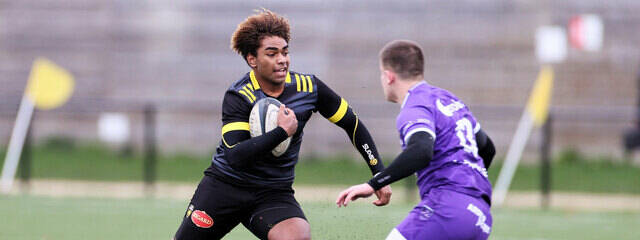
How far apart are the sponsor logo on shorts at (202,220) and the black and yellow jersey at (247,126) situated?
0.82 feet

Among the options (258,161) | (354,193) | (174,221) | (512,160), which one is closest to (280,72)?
(258,161)

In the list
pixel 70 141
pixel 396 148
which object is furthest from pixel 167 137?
pixel 396 148

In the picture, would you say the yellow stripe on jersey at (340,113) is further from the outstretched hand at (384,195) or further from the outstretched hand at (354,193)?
the outstretched hand at (354,193)

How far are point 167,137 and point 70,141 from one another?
1697 millimetres

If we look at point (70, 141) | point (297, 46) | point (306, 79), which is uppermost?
point (306, 79)

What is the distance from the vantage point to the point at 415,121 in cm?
546

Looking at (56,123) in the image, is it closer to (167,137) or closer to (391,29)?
(167,137)

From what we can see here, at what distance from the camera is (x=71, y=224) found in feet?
36.0

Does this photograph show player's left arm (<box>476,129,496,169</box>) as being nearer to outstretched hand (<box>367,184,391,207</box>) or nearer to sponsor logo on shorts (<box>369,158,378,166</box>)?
outstretched hand (<box>367,184,391,207</box>)

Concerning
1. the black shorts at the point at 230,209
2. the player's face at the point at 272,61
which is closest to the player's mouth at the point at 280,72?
the player's face at the point at 272,61

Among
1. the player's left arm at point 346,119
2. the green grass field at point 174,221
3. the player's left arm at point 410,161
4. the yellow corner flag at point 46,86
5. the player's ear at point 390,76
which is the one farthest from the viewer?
the yellow corner flag at point 46,86

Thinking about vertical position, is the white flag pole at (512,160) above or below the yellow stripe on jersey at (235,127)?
below

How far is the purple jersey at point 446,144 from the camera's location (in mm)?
5559

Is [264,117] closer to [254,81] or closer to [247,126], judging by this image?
[247,126]
